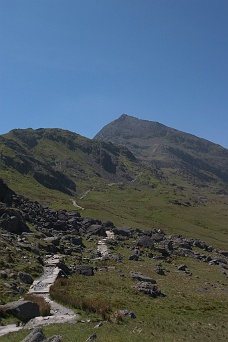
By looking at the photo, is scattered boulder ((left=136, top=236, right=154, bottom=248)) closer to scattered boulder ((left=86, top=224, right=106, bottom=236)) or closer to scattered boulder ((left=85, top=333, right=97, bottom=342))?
scattered boulder ((left=86, top=224, right=106, bottom=236))

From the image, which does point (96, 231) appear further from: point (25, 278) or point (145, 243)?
point (25, 278)

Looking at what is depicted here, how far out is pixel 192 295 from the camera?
5409cm

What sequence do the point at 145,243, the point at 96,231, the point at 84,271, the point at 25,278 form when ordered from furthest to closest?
the point at 96,231
the point at 145,243
the point at 84,271
the point at 25,278

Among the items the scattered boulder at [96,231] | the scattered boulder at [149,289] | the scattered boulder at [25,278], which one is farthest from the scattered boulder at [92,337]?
the scattered boulder at [96,231]

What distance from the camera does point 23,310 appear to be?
3438 centimetres

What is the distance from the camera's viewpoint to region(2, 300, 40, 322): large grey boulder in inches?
1342

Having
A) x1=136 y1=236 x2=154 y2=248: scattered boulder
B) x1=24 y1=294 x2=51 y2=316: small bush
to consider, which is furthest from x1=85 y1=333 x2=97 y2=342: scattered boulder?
x1=136 y1=236 x2=154 y2=248: scattered boulder

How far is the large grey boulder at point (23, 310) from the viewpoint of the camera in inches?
1342

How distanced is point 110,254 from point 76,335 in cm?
5573

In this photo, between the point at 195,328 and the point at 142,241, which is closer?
the point at 195,328

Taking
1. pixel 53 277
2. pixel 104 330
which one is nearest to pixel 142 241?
pixel 53 277

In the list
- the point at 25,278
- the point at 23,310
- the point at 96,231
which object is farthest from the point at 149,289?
the point at 96,231

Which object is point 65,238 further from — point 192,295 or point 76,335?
point 76,335

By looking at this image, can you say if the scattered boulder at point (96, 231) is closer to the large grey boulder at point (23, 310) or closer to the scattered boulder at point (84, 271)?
the scattered boulder at point (84, 271)
